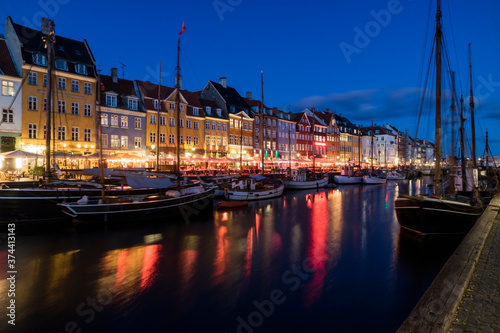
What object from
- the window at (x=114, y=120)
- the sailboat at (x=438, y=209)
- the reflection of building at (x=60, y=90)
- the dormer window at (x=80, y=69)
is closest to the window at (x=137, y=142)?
the window at (x=114, y=120)

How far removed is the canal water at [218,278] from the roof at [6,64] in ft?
82.1

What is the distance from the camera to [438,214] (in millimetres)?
15945

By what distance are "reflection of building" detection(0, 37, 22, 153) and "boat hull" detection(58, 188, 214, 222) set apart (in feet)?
64.0

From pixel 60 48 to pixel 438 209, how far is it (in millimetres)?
44174

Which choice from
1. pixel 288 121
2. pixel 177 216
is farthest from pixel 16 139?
pixel 288 121

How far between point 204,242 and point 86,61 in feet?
117

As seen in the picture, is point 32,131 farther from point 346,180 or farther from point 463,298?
point 346,180

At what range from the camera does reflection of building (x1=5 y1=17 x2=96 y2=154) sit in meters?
35.0

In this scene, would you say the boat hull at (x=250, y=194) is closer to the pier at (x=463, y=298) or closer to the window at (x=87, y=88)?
the window at (x=87, y=88)

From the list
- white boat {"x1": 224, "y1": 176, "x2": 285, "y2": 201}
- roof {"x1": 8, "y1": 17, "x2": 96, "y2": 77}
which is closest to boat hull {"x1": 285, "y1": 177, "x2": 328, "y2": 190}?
white boat {"x1": 224, "y1": 176, "x2": 285, "y2": 201}

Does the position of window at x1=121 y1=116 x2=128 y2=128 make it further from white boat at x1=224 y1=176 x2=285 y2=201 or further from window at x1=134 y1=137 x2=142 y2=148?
white boat at x1=224 y1=176 x2=285 y2=201

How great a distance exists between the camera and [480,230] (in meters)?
12.3

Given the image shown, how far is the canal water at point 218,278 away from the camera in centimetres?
897

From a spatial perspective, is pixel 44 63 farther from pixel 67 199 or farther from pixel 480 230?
pixel 480 230
